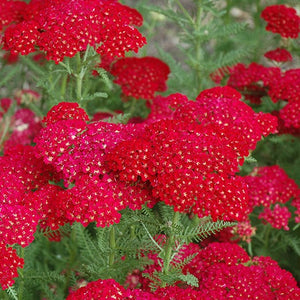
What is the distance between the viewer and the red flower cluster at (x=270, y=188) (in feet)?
10.0

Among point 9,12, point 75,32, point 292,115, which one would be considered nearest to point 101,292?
point 75,32

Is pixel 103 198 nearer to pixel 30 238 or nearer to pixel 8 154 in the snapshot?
pixel 30 238

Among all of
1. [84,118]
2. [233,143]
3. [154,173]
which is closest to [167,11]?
[84,118]

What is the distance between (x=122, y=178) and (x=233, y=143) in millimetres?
531

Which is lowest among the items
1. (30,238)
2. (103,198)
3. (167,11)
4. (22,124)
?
(22,124)

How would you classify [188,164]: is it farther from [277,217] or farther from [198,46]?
[198,46]

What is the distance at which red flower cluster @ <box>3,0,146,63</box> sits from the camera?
2596mm

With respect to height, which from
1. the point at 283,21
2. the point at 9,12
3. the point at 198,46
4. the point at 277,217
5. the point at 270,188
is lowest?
the point at 277,217

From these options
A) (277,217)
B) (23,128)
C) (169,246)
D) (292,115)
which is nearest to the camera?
(169,246)

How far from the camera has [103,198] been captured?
2.17 meters

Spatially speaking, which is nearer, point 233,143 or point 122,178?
point 122,178

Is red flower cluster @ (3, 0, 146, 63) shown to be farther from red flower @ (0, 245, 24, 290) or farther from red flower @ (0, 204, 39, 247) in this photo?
red flower @ (0, 245, 24, 290)

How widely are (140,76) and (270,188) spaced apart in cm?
114

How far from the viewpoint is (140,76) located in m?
3.59
